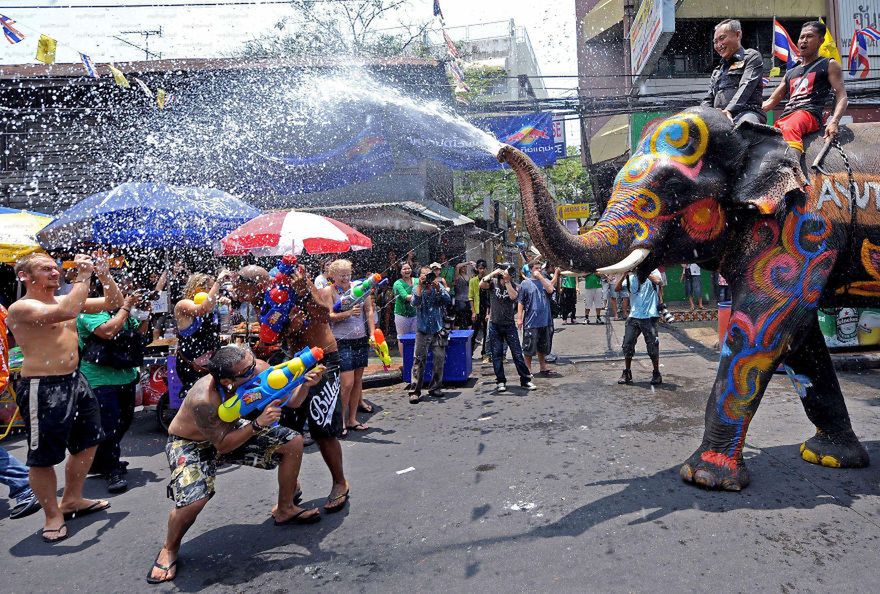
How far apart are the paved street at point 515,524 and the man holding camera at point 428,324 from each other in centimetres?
193

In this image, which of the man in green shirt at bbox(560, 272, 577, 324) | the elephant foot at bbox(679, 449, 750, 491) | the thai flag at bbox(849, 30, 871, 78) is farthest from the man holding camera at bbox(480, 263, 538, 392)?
the thai flag at bbox(849, 30, 871, 78)

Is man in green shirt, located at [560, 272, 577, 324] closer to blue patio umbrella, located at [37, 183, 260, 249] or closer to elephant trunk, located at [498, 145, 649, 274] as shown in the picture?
blue patio umbrella, located at [37, 183, 260, 249]

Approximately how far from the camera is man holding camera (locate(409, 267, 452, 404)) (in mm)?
7777

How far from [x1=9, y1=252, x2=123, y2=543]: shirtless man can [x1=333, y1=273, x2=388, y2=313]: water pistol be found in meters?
2.09

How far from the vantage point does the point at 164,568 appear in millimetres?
3305

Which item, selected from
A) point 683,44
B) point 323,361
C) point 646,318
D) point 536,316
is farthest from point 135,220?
point 683,44

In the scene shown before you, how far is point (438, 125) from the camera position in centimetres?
1387

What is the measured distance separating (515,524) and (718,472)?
1515 millimetres

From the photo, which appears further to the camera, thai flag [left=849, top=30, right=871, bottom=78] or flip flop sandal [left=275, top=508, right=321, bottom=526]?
thai flag [left=849, top=30, right=871, bottom=78]

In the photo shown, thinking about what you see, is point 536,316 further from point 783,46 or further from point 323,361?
point 783,46

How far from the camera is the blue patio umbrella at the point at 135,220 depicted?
20.9 ft

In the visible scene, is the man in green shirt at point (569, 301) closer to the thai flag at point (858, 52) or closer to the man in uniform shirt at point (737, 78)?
the thai flag at point (858, 52)

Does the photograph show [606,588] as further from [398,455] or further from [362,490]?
[398,455]

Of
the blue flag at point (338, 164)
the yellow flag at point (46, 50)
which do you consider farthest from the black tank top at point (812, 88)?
the blue flag at point (338, 164)
